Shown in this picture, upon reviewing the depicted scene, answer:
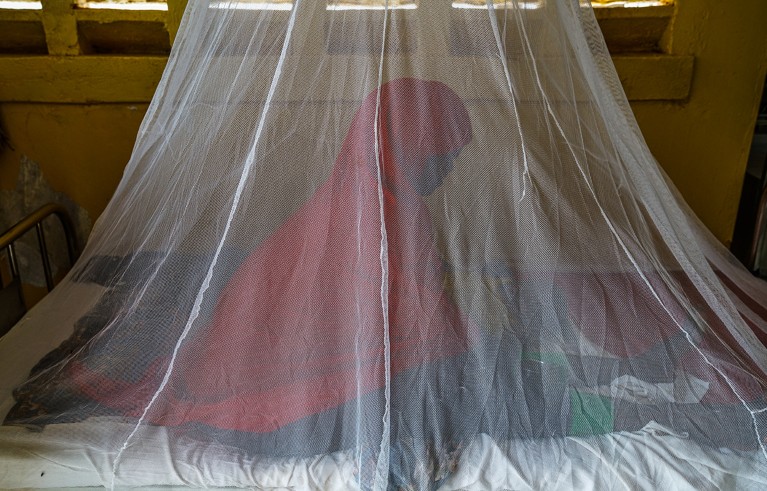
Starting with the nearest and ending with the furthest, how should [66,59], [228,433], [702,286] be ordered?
1. [228,433]
2. [702,286]
3. [66,59]

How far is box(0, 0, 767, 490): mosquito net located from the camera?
1.28m

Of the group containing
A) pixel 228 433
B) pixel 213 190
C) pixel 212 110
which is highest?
pixel 212 110

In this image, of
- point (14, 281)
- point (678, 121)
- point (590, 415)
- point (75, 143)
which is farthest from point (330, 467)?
point (678, 121)

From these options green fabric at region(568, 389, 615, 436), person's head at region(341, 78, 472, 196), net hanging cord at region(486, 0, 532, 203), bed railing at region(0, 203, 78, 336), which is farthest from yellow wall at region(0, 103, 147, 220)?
green fabric at region(568, 389, 615, 436)

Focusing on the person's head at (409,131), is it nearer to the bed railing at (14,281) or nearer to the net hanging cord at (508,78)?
the net hanging cord at (508,78)

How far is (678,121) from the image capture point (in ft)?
7.91

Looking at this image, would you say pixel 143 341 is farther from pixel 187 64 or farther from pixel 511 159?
pixel 511 159

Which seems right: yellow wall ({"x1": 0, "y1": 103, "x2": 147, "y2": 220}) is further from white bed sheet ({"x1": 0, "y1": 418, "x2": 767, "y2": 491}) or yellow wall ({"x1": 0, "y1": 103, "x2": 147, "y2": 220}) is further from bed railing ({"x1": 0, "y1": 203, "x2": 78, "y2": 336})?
white bed sheet ({"x1": 0, "y1": 418, "x2": 767, "y2": 491})

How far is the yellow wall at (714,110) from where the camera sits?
229cm

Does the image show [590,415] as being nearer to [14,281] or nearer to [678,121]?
[678,121]

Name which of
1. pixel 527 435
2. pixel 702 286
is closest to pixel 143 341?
pixel 527 435

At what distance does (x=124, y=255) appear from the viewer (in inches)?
62.5

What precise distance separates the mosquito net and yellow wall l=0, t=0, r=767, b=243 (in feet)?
3.25

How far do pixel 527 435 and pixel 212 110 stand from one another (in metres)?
1.01
